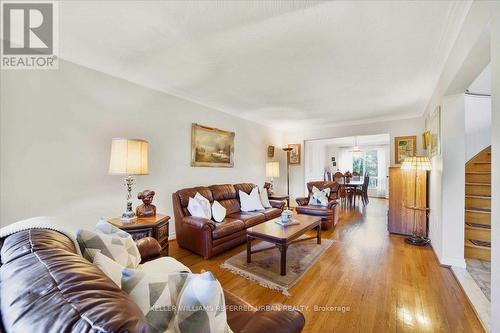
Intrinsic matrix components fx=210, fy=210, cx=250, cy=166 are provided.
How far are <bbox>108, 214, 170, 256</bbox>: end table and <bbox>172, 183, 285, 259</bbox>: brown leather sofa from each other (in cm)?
45

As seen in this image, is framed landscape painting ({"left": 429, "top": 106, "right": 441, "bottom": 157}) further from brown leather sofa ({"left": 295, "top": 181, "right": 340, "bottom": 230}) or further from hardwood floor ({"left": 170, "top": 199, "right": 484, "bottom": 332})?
brown leather sofa ({"left": 295, "top": 181, "right": 340, "bottom": 230})

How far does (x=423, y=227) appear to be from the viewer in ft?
11.8

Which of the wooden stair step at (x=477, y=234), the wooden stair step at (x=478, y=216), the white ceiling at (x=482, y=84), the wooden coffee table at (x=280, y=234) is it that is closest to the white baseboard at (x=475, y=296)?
the wooden stair step at (x=477, y=234)

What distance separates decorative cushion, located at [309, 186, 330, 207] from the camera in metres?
4.45

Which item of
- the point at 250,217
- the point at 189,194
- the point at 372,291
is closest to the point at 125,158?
the point at 189,194

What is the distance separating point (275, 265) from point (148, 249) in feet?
4.93

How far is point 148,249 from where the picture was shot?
5.99 feet

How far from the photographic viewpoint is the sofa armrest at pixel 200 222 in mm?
2756

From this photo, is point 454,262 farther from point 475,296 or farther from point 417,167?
point 417,167

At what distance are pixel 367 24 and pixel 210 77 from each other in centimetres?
196

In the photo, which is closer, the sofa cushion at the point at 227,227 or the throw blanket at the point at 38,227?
the throw blanket at the point at 38,227

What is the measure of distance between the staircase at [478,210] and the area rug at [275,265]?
1799 mm

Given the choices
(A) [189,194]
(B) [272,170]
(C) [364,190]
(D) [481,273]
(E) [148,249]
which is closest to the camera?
(E) [148,249]

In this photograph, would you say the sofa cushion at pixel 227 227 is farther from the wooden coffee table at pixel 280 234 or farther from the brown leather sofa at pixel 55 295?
the brown leather sofa at pixel 55 295
